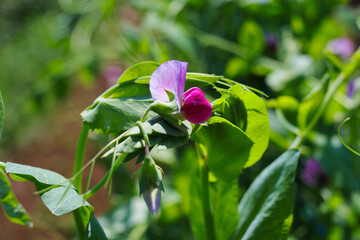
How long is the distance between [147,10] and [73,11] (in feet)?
0.53

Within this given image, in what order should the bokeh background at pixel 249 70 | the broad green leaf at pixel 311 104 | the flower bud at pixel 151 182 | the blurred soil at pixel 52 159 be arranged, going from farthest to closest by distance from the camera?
the blurred soil at pixel 52 159, the bokeh background at pixel 249 70, the broad green leaf at pixel 311 104, the flower bud at pixel 151 182

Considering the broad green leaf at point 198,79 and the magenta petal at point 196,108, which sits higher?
the broad green leaf at point 198,79

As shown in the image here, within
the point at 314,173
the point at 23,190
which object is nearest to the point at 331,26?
the point at 314,173

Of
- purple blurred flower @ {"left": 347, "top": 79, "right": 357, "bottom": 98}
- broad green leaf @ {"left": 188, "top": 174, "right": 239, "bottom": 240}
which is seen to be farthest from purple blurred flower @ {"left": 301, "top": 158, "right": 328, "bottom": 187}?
broad green leaf @ {"left": 188, "top": 174, "right": 239, "bottom": 240}

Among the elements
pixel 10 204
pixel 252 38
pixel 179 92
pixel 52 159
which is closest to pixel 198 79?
pixel 179 92

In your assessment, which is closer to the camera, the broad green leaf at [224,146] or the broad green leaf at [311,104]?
the broad green leaf at [224,146]

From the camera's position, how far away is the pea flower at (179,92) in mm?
249

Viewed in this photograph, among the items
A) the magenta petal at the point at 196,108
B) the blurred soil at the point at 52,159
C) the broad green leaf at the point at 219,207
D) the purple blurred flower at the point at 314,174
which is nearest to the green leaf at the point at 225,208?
the broad green leaf at the point at 219,207

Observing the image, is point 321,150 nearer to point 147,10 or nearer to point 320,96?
point 320,96

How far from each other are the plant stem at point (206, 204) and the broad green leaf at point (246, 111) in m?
0.04

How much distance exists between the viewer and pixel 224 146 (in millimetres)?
300

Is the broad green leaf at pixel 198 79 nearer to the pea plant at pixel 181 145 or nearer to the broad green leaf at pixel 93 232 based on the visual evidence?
the pea plant at pixel 181 145

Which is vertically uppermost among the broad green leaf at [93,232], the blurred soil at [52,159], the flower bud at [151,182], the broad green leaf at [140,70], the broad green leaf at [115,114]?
the broad green leaf at [140,70]

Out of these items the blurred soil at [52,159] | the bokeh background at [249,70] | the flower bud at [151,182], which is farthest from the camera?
the blurred soil at [52,159]
